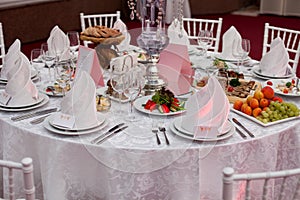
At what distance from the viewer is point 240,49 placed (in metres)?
2.71

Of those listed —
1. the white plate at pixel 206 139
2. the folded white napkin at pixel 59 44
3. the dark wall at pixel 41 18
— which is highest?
the folded white napkin at pixel 59 44

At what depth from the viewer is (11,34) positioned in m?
5.87

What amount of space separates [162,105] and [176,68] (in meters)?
0.38

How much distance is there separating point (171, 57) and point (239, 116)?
1.83ft

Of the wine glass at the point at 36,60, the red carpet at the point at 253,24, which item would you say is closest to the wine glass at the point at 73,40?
the wine glass at the point at 36,60

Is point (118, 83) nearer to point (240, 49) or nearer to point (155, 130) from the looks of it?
point (155, 130)

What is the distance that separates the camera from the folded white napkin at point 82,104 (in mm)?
1866

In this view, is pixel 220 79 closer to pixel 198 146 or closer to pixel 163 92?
pixel 163 92

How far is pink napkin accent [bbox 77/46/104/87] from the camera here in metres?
2.26

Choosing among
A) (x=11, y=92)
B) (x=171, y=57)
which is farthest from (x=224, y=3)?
(x=11, y=92)

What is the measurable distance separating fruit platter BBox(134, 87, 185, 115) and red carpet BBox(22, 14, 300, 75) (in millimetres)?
3952

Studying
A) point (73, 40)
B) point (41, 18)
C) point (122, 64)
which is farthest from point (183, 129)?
point (41, 18)

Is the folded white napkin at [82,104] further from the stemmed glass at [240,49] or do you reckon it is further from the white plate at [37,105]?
the stemmed glass at [240,49]

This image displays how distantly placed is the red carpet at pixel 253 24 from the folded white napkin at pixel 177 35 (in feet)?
9.61
